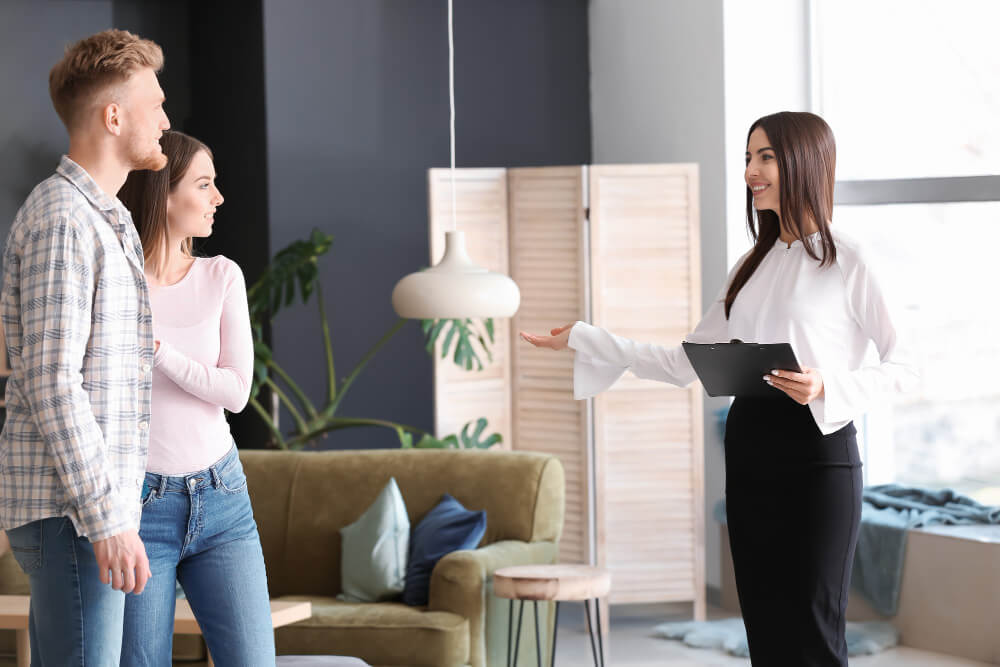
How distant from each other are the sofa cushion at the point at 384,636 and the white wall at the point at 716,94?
2176mm

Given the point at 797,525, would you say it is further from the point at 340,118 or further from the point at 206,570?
the point at 340,118

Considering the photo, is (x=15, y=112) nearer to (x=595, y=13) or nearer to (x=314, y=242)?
(x=314, y=242)

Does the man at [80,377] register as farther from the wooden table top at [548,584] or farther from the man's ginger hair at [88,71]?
the wooden table top at [548,584]

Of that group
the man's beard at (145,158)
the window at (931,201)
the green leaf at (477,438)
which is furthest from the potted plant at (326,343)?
the man's beard at (145,158)

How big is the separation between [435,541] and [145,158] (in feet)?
7.55

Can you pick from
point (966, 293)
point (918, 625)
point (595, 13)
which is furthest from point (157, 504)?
point (595, 13)

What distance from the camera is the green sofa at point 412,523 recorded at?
3611 millimetres

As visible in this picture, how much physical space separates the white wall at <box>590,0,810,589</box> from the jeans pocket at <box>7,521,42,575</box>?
4046 mm

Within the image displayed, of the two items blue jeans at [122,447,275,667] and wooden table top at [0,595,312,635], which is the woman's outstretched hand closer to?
blue jeans at [122,447,275,667]

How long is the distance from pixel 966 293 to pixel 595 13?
2.40 meters

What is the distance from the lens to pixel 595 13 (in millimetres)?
6215

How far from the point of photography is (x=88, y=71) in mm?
1734

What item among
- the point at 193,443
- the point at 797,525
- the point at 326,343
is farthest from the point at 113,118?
the point at 326,343

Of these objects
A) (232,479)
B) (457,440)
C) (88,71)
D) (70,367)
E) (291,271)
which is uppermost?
(88,71)
